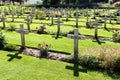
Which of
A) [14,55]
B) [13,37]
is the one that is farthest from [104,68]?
[13,37]

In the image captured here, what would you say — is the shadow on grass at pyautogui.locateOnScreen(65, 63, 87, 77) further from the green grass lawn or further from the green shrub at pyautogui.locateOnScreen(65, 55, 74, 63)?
the green shrub at pyautogui.locateOnScreen(65, 55, 74, 63)

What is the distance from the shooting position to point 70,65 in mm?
10734

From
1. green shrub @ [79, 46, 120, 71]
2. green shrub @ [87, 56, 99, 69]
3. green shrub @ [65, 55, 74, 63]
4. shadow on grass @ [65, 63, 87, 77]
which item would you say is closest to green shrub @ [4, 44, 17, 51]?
green shrub @ [65, 55, 74, 63]

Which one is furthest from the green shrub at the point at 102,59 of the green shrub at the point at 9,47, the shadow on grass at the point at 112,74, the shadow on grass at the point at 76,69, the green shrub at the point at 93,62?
the green shrub at the point at 9,47

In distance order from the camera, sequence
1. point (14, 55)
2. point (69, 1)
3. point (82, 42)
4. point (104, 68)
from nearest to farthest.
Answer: point (104, 68), point (14, 55), point (82, 42), point (69, 1)

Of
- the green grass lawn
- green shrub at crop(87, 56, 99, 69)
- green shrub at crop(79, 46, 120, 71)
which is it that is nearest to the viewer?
the green grass lawn

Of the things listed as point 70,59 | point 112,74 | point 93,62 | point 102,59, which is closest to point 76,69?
point 93,62

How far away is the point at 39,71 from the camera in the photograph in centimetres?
998

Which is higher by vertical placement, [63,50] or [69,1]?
[69,1]

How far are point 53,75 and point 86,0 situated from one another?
58948mm

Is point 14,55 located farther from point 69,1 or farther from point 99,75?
point 69,1

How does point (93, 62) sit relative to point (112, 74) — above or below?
above

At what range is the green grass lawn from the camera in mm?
9383

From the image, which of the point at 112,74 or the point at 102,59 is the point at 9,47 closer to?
the point at 102,59
